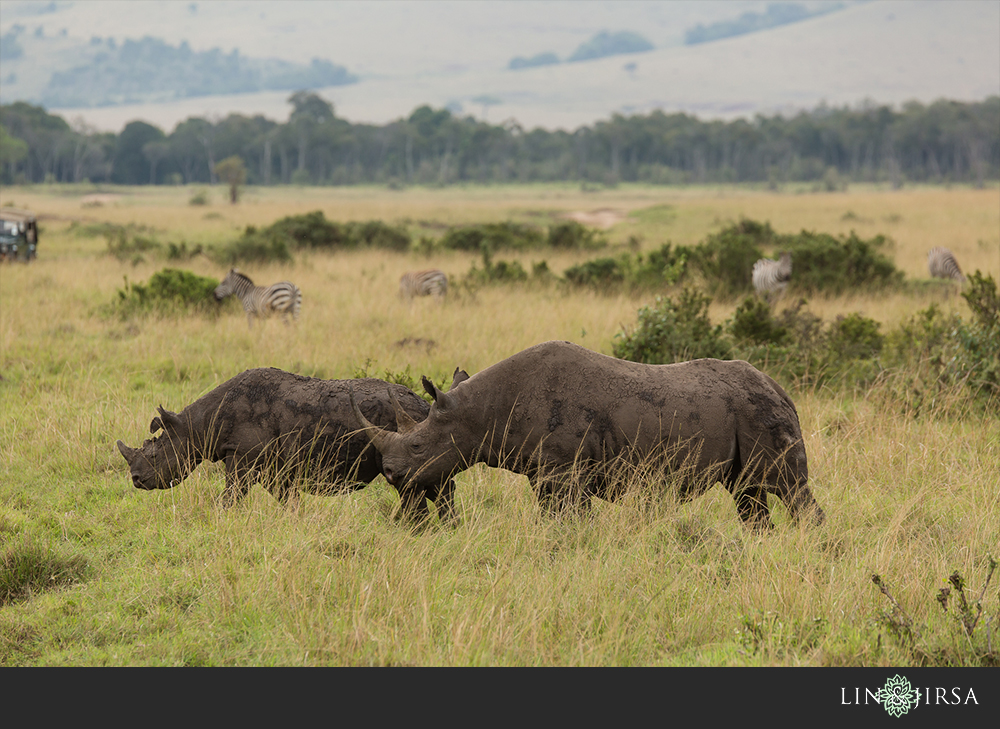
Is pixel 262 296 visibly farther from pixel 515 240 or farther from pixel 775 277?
pixel 515 240

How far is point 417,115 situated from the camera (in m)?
140

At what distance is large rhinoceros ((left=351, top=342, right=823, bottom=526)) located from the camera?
5.54m

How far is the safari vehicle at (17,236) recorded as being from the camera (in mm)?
21141

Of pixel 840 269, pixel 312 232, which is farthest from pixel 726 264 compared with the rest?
pixel 312 232

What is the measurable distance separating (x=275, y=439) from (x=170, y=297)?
31.3 ft

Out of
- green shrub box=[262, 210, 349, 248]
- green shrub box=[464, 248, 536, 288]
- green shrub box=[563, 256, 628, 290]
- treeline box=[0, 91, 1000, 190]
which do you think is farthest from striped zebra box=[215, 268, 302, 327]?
treeline box=[0, 91, 1000, 190]

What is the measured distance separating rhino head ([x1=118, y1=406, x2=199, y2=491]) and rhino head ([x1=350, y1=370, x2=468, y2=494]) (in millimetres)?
1384

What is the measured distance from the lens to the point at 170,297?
14.6m

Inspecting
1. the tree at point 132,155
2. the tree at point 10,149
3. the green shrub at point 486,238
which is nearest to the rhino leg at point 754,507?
the green shrub at point 486,238

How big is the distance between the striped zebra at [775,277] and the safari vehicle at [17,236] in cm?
1680

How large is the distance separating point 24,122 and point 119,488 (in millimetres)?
114242

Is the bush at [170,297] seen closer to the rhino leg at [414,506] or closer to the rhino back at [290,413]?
the rhino back at [290,413]

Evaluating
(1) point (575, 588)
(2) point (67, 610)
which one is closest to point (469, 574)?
(1) point (575, 588)
